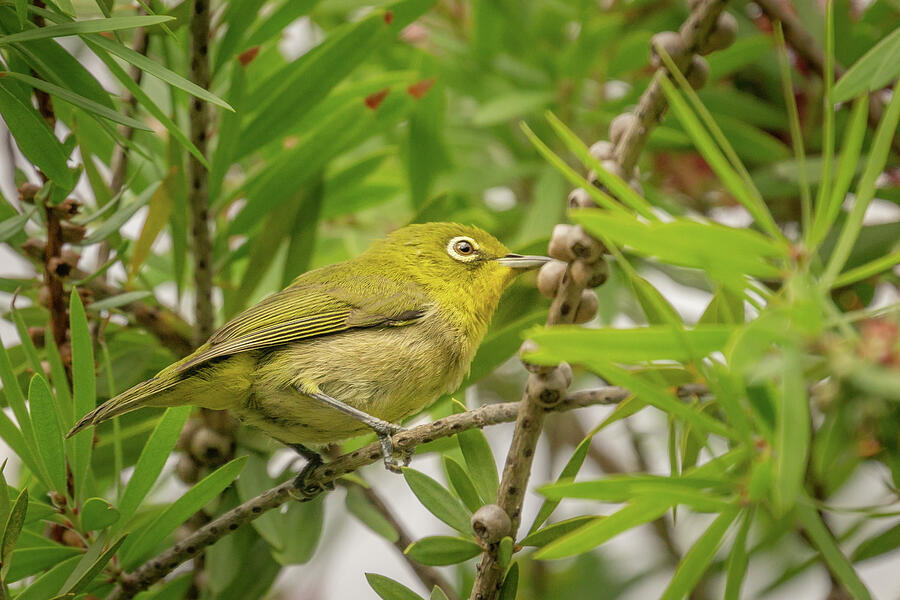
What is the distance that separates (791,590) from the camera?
3.00 metres

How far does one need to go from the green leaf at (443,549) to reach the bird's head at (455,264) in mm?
1249

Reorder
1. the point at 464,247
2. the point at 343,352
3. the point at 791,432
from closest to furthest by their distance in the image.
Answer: the point at 791,432 < the point at 343,352 < the point at 464,247

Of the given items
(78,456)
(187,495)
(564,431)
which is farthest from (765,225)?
(564,431)

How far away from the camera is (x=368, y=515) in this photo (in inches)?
88.7

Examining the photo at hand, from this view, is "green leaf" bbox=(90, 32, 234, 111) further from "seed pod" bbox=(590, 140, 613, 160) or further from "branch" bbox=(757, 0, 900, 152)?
"branch" bbox=(757, 0, 900, 152)

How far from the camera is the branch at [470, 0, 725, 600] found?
1542mm

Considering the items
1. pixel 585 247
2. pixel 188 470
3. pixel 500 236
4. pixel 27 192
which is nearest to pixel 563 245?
pixel 585 247

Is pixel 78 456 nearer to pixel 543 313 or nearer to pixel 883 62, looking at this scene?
pixel 543 313

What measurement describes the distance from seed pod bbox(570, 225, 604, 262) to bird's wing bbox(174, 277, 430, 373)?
1.10 m

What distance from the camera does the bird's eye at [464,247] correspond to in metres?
3.08

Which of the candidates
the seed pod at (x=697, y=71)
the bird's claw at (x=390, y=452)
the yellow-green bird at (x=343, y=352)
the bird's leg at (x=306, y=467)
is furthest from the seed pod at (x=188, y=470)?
the seed pod at (x=697, y=71)

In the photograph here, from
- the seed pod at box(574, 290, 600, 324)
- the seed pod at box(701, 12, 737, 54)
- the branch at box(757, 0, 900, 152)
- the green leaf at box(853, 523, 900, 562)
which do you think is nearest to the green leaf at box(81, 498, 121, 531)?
the seed pod at box(574, 290, 600, 324)

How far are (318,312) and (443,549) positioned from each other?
47.6 inches

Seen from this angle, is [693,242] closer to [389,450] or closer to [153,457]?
[389,450]
